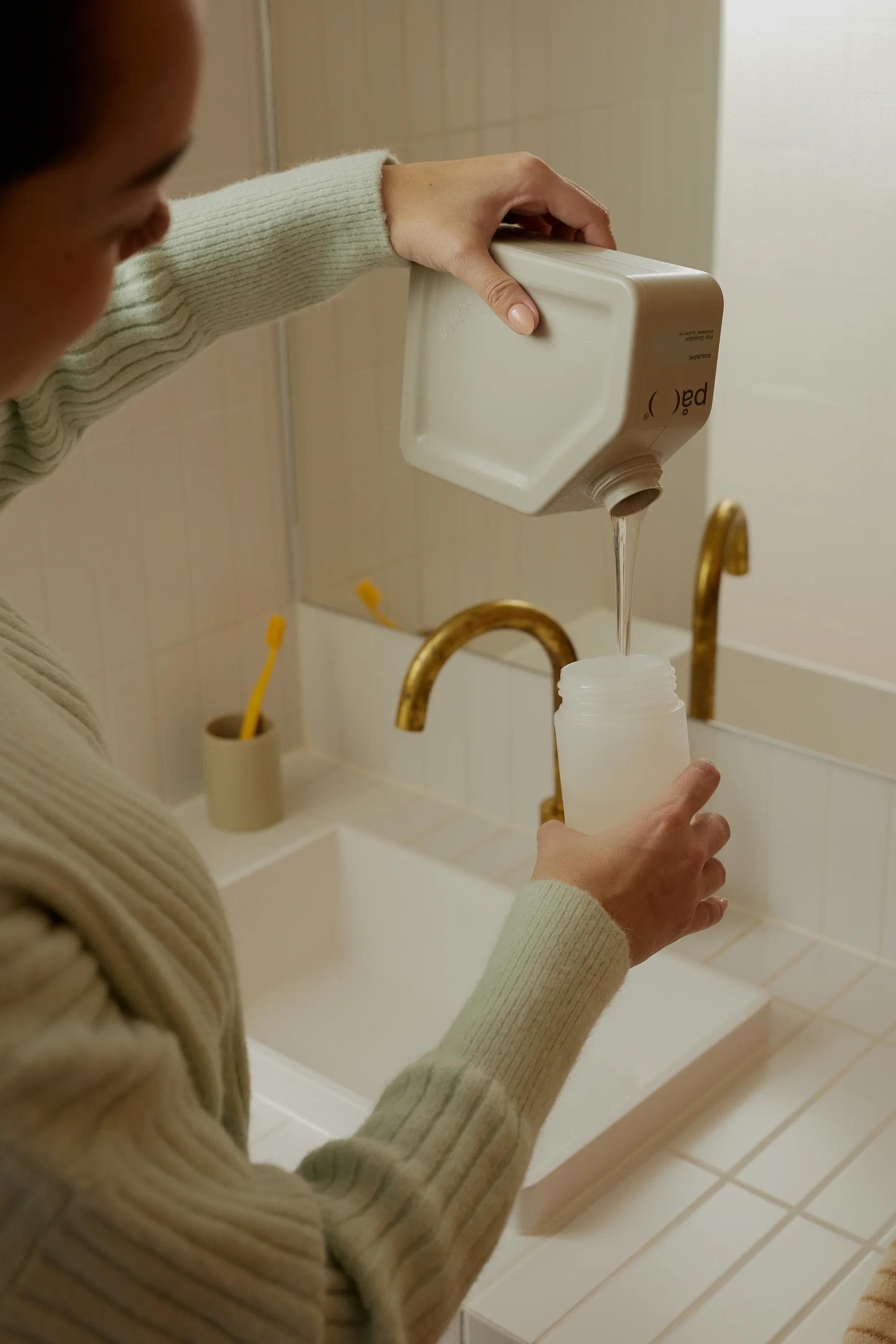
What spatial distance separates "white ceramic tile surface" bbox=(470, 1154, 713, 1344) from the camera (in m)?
0.90

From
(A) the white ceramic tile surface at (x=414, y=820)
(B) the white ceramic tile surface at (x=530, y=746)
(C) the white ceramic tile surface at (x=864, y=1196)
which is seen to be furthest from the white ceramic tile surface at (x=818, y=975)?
(A) the white ceramic tile surface at (x=414, y=820)

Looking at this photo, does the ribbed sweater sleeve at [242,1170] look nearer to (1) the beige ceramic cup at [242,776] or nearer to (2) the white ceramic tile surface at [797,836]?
(2) the white ceramic tile surface at [797,836]

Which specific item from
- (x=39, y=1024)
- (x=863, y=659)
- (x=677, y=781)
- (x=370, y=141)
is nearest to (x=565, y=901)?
(x=677, y=781)

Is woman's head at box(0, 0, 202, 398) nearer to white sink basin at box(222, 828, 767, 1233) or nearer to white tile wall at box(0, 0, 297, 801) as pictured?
white sink basin at box(222, 828, 767, 1233)

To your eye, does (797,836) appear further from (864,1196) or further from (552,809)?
(864,1196)

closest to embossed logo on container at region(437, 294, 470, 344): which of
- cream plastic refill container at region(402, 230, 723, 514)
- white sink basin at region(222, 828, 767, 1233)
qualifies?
cream plastic refill container at region(402, 230, 723, 514)

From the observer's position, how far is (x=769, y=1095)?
3.63 feet

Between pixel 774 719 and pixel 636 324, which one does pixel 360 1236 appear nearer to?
pixel 636 324

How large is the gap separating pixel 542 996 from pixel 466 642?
61cm

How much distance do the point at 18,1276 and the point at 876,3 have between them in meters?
1.00

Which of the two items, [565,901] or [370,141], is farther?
[370,141]

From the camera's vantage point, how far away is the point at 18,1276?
1.55 feet

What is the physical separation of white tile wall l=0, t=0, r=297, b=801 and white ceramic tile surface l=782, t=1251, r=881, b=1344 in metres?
0.87

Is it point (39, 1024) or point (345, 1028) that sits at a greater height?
point (39, 1024)
